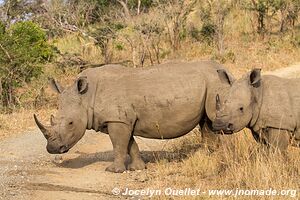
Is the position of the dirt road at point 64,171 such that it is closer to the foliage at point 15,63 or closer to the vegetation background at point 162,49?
the vegetation background at point 162,49

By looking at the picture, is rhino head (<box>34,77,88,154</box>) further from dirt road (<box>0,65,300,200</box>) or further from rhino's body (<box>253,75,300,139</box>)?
rhino's body (<box>253,75,300,139</box>)

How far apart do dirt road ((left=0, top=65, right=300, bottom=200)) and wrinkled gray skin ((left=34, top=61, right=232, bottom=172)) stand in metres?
0.41

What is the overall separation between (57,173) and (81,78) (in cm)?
148

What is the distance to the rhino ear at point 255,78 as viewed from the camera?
7.11m

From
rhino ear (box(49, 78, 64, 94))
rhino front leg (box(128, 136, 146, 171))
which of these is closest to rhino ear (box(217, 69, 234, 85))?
rhino front leg (box(128, 136, 146, 171))

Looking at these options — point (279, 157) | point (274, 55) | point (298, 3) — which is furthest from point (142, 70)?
point (298, 3)

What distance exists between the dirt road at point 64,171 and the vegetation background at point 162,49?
0.48 metres

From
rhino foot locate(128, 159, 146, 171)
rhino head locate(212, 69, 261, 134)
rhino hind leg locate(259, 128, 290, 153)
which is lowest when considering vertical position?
rhino foot locate(128, 159, 146, 171)

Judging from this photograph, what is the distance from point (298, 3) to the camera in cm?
2584

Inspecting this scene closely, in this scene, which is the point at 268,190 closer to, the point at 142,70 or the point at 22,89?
the point at 142,70

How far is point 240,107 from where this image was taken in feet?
23.3

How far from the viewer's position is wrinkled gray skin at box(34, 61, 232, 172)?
7.99 meters

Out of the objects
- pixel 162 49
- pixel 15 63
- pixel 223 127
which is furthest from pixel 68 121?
pixel 162 49

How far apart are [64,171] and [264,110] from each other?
125 inches
